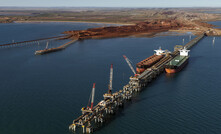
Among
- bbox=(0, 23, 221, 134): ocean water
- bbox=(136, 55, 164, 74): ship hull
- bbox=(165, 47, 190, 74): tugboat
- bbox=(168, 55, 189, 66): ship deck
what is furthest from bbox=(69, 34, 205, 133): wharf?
bbox=(168, 55, 189, 66): ship deck

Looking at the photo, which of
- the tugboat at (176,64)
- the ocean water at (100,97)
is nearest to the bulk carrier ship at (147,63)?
the ocean water at (100,97)

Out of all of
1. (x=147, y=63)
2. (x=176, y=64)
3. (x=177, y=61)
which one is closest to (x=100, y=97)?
(x=147, y=63)

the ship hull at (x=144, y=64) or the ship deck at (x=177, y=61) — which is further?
the ship deck at (x=177, y=61)

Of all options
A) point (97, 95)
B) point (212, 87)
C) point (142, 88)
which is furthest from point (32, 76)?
point (212, 87)

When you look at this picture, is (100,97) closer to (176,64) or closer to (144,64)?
(144,64)

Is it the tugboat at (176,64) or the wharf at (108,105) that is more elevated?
the tugboat at (176,64)

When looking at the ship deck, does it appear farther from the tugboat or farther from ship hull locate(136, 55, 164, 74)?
ship hull locate(136, 55, 164, 74)

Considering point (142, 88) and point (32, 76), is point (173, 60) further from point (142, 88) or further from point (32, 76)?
point (32, 76)

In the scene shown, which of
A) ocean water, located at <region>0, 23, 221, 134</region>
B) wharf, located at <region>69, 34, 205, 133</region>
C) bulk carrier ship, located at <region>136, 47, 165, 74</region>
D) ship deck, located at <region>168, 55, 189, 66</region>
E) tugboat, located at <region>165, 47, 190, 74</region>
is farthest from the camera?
ship deck, located at <region>168, 55, 189, 66</region>

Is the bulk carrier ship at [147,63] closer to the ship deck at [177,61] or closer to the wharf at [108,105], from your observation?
the wharf at [108,105]
